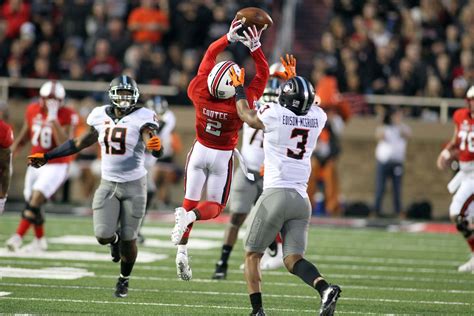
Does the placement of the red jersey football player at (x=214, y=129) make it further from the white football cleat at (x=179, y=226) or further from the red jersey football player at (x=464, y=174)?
the red jersey football player at (x=464, y=174)

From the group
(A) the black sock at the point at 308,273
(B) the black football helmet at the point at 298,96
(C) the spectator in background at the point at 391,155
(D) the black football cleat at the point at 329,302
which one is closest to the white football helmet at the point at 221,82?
(B) the black football helmet at the point at 298,96

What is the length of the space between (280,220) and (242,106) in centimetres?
89

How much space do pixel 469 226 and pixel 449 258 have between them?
1139 millimetres

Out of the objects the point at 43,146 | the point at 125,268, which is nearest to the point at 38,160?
the point at 125,268

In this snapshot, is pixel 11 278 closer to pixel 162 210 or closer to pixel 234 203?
pixel 234 203

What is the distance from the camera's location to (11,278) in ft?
30.2

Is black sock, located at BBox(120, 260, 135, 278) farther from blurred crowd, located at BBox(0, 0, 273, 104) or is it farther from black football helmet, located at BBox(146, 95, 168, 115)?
blurred crowd, located at BBox(0, 0, 273, 104)

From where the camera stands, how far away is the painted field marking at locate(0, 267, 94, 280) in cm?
939

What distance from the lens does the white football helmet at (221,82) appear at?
8625mm

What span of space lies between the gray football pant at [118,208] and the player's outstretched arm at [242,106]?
1.20 m

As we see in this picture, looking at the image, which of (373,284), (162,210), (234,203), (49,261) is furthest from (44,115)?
(162,210)

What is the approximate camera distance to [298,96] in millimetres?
7320

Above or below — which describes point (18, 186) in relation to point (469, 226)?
below

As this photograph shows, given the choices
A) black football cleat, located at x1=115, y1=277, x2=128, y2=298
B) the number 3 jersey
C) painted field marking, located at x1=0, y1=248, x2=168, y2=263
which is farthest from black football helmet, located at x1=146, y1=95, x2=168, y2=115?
black football cleat, located at x1=115, y1=277, x2=128, y2=298
